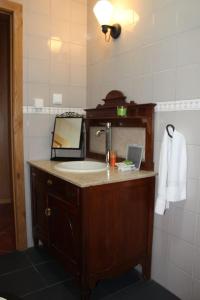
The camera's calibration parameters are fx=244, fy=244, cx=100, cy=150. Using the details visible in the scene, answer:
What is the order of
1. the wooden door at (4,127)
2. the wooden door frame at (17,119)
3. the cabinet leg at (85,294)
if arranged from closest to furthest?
the cabinet leg at (85,294)
the wooden door frame at (17,119)
the wooden door at (4,127)

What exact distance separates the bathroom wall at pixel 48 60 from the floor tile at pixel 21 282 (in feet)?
1.33

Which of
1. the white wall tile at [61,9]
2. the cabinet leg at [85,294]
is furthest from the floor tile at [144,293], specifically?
the white wall tile at [61,9]

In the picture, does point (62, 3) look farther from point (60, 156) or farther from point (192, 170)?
point (192, 170)

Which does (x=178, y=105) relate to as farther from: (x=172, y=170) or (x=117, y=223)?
(x=117, y=223)

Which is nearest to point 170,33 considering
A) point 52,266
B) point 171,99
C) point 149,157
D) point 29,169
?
point 171,99

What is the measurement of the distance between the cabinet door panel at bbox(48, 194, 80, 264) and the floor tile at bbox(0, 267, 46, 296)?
0.25 metres

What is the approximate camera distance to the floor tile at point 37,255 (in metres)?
2.03

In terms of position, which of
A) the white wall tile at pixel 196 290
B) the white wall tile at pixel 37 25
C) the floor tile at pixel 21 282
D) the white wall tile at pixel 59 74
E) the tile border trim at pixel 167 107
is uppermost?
the white wall tile at pixel 37 25

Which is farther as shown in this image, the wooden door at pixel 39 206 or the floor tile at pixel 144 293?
the wooden door at pixel 39 206

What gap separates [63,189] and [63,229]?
29 cm

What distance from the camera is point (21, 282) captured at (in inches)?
68.7

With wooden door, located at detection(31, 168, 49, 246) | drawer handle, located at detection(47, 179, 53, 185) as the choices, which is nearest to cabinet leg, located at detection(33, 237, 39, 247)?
wooden door, located at detection(31, 168, 49, 246)

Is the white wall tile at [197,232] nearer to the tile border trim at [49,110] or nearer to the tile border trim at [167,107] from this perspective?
the tile border trim at [167,107]

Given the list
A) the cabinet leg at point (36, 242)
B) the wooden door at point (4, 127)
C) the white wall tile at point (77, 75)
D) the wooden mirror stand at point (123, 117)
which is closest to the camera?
the wooden mirror stand at point (123, 117)
